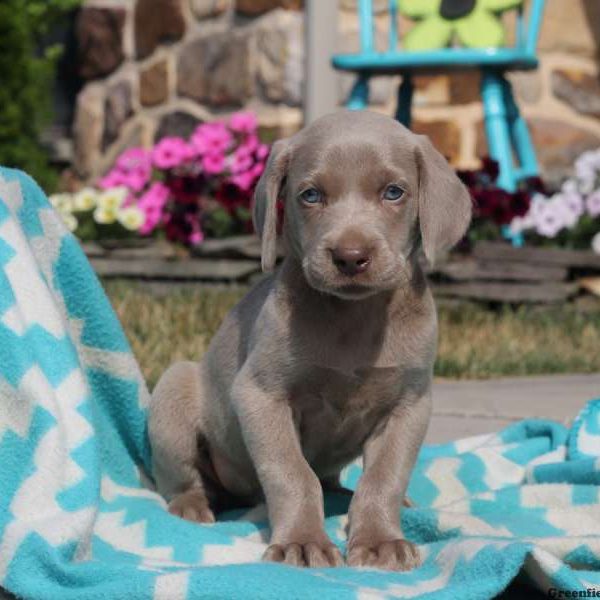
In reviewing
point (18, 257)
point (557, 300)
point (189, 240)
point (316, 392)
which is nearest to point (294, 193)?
point (316, 392)

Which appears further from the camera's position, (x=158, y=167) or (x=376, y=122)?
(x=158, y=167)

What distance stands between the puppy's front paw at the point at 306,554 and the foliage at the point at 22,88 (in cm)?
591

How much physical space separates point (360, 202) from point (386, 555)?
0.78 meters

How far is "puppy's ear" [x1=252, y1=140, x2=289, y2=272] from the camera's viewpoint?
2.94 m

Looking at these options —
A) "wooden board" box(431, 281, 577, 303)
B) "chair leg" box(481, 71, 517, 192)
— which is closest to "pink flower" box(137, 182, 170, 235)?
"wooden board" box(431, 281, 577, 303)

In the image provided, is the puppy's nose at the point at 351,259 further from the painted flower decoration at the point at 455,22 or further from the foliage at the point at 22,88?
the foliage at the point at 22,88

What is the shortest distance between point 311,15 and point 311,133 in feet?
14.1

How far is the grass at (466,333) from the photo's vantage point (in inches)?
198

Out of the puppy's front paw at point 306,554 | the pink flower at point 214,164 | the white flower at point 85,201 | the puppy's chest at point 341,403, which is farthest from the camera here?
the white flower at point 85,201

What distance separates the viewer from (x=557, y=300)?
629 centimetres

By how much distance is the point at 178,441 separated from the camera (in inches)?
125

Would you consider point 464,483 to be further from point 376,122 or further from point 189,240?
point 189,240

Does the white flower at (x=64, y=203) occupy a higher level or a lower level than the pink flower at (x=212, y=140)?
lower

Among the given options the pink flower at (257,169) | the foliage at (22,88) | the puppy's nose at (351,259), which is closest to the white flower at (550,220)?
the pink flower at (257,169)
